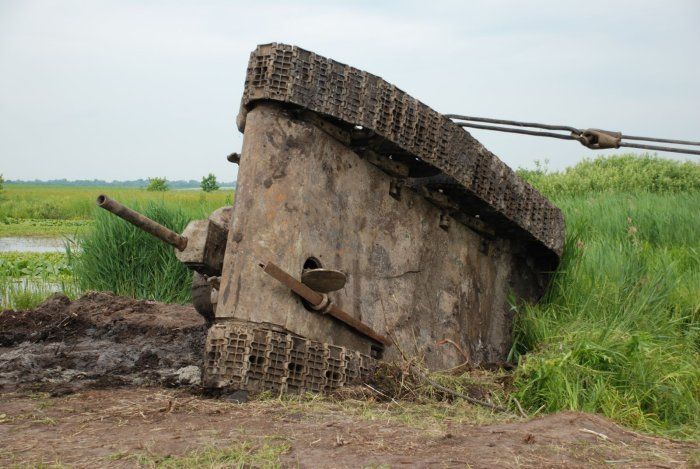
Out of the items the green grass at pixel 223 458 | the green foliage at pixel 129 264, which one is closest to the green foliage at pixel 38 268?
the green foliage at pixel 129 264

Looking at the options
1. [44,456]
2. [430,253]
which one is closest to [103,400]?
[44,456]

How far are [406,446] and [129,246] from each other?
6.77 meters

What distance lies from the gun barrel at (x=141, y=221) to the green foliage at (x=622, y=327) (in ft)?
7.30

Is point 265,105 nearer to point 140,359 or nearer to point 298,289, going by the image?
point 298,289

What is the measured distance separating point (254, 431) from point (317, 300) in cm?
118

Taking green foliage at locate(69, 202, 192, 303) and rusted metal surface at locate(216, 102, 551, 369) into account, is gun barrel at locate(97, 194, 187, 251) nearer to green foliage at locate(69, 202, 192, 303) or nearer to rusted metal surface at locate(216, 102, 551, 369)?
rusted metal surface at locate(216, 102, 551, 369)

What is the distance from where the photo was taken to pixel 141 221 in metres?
5.22

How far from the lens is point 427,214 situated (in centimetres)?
605

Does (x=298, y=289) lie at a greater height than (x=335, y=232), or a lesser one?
lesser

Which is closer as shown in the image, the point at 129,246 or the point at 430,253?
the point at 430,253

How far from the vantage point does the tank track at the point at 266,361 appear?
4754 mm

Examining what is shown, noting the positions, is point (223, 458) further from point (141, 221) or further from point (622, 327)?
point (622, 327)

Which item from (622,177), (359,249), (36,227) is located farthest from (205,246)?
(36,227)

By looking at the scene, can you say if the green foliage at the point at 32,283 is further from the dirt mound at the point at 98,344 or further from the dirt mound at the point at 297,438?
the dirt mound at the point at 297,438
